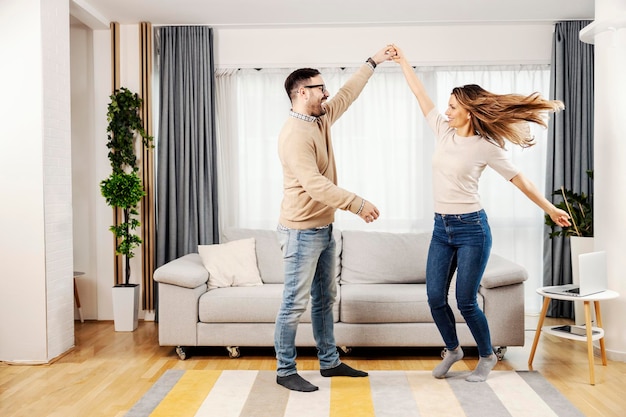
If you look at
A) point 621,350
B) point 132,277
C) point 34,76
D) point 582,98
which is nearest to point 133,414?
point 34,76

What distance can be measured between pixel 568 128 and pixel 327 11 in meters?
2.22

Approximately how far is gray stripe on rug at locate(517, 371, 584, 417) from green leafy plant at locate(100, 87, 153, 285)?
3051 millimetres

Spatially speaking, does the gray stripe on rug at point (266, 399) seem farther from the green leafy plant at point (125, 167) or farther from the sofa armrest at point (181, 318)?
the green leafy plant at point (125, 167)

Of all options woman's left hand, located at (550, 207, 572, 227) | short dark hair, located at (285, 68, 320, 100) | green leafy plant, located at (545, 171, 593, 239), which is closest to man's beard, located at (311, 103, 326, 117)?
short dark hair, located at (285, 68, 320, 100)

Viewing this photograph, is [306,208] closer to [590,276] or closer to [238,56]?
[590,276]

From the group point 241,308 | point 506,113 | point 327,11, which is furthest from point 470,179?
point 327,11

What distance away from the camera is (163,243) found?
5387mm

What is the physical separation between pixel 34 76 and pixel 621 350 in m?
4.03

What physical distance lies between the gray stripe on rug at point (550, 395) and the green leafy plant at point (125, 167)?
120 inches

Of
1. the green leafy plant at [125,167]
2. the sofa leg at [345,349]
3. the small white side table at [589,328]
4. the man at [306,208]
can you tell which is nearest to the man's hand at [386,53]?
the man at [306,208]

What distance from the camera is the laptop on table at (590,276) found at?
12.1ft

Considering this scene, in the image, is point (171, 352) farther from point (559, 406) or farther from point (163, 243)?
point (559, 406)

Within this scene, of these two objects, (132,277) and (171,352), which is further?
(132,277)

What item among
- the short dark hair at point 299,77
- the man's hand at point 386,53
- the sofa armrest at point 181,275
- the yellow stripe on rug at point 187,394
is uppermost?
the man's hand at point 386,53
